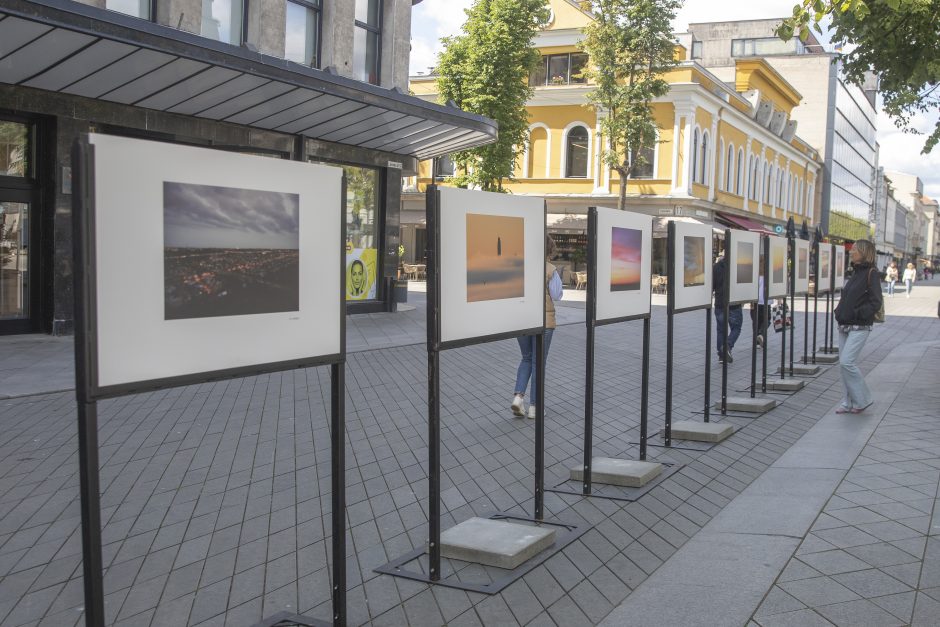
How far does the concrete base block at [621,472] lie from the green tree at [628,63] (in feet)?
90.1

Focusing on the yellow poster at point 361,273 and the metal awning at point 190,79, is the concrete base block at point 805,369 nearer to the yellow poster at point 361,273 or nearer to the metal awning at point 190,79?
the metal awning at point 190,79

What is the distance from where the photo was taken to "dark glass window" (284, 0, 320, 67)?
54.2 ft

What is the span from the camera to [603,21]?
1252 inches

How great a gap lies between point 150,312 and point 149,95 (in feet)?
36.5

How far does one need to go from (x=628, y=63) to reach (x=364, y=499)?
96.7 ft

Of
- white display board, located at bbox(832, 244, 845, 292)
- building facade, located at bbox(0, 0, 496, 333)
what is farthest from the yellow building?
white display board, located at bbox(832, 244, 845, 292)

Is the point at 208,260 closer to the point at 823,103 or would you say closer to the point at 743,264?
the point at 743,264

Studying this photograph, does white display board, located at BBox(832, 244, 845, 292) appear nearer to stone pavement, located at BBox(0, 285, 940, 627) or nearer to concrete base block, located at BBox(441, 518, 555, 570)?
stone pavement, located at BBox(0, 285, 940, 627)

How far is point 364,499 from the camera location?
Result: 5605 millimetres

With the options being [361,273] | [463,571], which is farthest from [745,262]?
[361,273]

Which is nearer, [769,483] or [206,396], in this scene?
[769,483]

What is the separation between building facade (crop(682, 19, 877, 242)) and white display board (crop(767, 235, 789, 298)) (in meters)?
51.6

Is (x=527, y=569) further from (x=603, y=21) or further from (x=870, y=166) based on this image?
(x=870, y=166)

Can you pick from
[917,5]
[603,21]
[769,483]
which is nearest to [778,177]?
[603,21]
